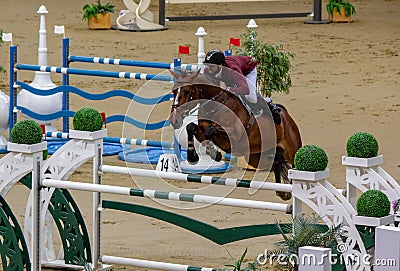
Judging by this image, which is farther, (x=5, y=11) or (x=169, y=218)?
(x=5, y=11)

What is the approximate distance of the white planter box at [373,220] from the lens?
450 cm

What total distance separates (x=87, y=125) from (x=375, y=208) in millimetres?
1671

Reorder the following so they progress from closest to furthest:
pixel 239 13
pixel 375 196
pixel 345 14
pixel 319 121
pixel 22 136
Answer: pixel 375 196
pixel 22 136
pixel 319 121
pixel 345 14
pixel 239 13

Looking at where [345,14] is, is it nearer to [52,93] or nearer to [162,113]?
[162,113]

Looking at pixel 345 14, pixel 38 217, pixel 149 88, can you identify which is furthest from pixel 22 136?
pixel 345 14


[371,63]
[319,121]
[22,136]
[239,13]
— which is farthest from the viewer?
[239,13]

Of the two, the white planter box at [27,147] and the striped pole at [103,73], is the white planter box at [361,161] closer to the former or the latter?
the white planter box at [27,147]

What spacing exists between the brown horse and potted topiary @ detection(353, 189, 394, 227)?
1.47 meters

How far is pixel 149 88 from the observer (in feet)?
27.5

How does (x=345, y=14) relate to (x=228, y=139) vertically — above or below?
above

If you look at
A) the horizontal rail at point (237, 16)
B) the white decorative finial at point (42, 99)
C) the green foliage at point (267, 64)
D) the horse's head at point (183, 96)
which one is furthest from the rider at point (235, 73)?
the horizontal rail at point (237, 16)

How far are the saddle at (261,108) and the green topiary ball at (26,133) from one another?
1416 mm

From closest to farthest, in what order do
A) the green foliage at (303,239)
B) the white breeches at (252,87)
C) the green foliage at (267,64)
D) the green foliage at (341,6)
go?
the green foliage at (303,239)
the white breeches at (252,87)
the green foliage at (267,64)
the green foliage at (341,6)

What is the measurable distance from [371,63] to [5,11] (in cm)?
532
